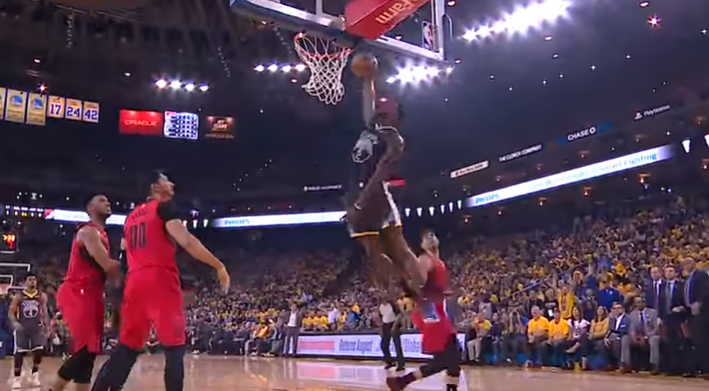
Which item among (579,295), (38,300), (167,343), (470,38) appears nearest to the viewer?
(167,343)

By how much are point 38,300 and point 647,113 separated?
19312 millimetres

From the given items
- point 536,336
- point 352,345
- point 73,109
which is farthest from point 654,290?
point 73,109

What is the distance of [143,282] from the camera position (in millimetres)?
4559

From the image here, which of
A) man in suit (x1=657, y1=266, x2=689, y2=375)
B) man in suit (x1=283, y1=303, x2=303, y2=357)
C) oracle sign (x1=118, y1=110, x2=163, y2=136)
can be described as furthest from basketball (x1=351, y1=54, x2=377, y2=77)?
oracle sign (x1=118, y1=110, x2=163, y2=136)

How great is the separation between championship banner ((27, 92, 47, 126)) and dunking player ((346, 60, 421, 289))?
21.8 m

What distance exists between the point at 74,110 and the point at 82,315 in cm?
2269

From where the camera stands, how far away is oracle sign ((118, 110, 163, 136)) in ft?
91.6

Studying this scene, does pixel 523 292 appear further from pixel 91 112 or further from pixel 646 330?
pixel 91 112

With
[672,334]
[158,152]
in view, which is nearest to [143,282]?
[672,334]

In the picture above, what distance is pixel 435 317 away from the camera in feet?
20.7

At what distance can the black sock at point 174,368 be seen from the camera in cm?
442

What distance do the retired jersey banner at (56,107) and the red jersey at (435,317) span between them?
73.7ft

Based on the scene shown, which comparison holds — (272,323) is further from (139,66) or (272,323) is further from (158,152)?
(158,152)

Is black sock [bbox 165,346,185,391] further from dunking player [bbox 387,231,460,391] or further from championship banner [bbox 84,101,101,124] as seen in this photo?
championship banner [bbox 84,101,101,124]
